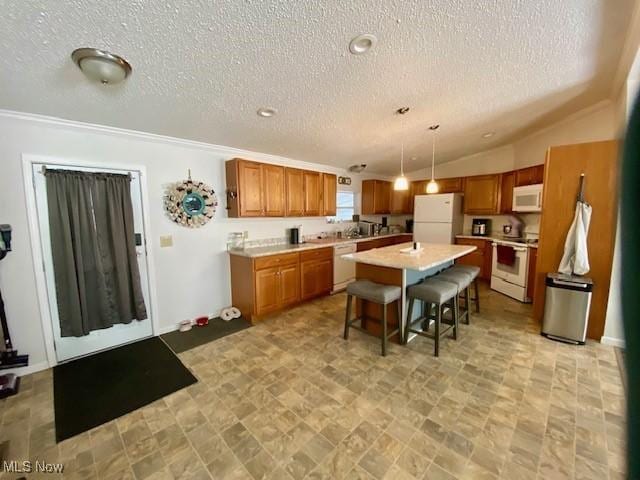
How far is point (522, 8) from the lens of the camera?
69.3 inches

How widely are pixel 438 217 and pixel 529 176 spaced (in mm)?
1540

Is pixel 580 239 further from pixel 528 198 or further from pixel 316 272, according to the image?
pixel 316 272

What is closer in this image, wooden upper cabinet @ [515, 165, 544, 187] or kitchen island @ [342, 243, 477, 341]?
kitchen island @ [342, 243, 477, 341]

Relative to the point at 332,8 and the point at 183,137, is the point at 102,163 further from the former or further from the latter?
the point at 332,8

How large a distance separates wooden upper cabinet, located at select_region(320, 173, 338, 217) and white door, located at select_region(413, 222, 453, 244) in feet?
6.44

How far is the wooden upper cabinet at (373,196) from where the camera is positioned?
5938mm

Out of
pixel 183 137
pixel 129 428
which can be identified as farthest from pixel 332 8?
pixel 129 428

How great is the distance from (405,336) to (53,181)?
3.66m

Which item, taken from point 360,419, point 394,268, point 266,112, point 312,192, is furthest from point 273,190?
point 360,419

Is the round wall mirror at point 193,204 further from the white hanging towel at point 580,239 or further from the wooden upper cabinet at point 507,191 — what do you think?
the wooden upper cabinet at point 507,191

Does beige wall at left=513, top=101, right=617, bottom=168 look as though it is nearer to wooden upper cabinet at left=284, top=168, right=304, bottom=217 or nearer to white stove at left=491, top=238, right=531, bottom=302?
white stove at left=491, top=238, right=531, bottom=302

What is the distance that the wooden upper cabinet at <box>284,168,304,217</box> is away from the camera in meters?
4.19

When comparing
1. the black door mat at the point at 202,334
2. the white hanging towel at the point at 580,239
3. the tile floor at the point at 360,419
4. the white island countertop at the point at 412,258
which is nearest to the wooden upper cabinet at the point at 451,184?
the white island countertop at the point at 412,258

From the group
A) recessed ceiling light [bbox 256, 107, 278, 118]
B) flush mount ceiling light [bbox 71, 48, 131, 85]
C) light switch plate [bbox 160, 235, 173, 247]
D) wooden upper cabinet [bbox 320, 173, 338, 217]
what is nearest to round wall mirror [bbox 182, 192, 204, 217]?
light switch plate [bbox 160, 235, 173, 247]
